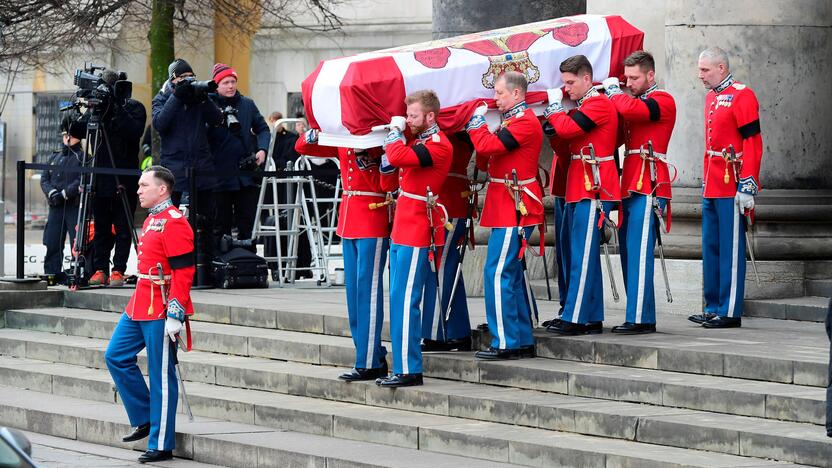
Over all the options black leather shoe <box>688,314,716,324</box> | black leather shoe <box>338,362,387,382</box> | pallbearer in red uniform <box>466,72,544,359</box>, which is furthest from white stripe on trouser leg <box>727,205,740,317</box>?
black leather shoe <box>338,362,387,382</box>

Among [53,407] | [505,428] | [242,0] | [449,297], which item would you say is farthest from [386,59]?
[242,0]

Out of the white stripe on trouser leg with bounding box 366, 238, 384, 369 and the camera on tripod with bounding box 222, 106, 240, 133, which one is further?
the camera on tripod with bounding box 222, 106, 240, 133

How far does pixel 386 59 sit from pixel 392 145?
77 centimetres

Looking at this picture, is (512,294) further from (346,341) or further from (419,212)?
(346,341)

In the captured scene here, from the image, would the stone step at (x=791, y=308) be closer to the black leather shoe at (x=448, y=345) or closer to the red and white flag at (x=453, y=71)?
the red and white flag at (x=453, y=71)

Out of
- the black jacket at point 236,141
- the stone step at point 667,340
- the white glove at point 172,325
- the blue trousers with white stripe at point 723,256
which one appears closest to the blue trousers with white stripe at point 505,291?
the stone step at point 667,340

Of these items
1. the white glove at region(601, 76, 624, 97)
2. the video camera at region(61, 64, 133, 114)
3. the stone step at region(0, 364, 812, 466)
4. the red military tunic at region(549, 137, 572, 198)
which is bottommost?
the stone step at region(0, 364, 812, 466)

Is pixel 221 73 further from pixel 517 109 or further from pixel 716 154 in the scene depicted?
pixel 716 154

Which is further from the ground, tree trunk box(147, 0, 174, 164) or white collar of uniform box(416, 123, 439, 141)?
tree trunk box(147, 0, 174, 164)

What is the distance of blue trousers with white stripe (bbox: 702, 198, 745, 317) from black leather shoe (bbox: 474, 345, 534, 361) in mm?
1525

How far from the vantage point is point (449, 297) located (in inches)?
448

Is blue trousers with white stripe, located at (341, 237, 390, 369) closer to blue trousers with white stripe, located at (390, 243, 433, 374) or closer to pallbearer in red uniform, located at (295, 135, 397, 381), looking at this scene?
pallbearer in red uniform, located at (295, 135, 397, 381)

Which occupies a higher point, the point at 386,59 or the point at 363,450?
the point at 386,59

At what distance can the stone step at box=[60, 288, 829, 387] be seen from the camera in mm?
9945
